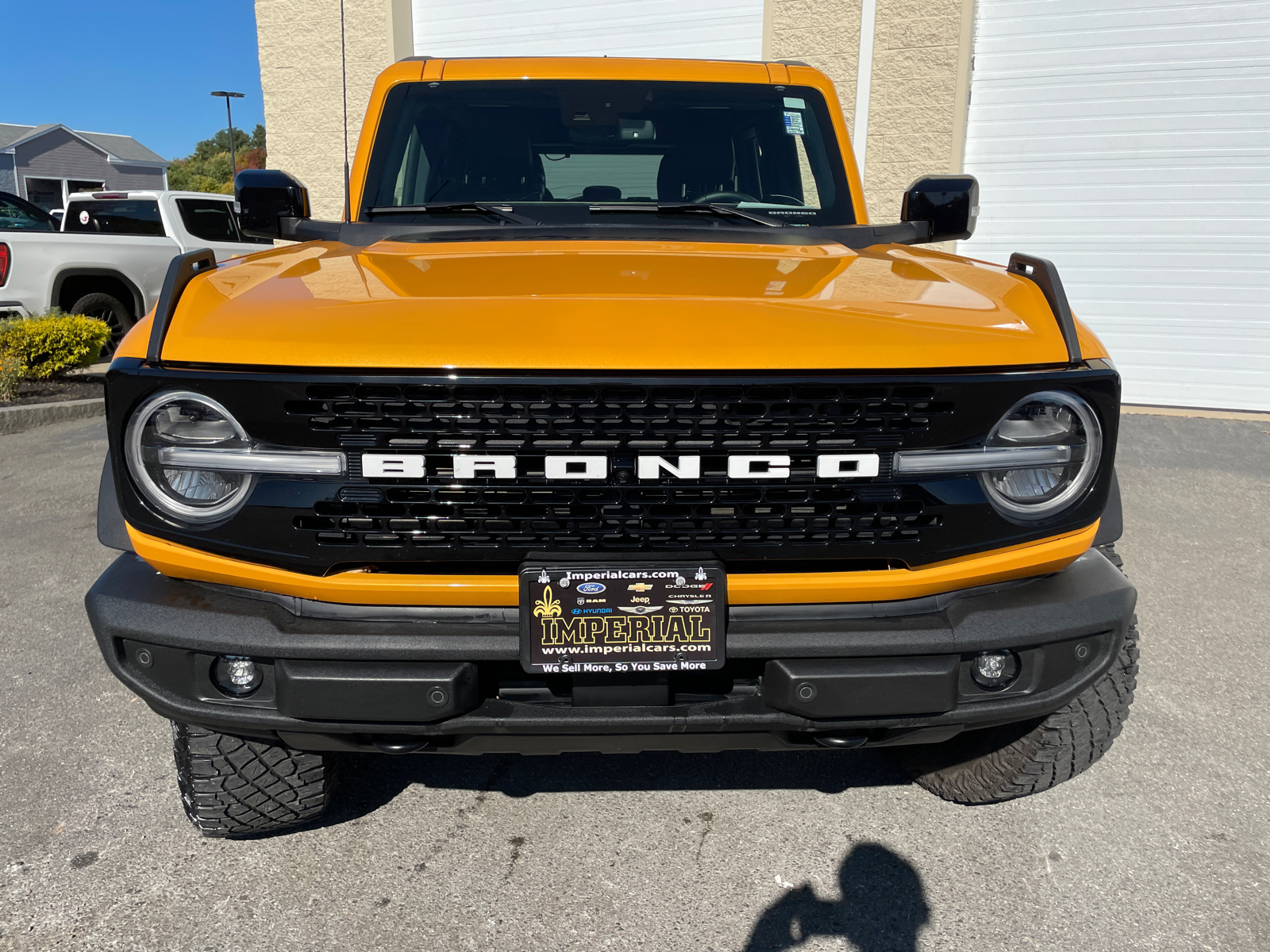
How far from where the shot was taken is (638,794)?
263 centimetres

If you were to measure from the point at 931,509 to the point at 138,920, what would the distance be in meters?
2.00

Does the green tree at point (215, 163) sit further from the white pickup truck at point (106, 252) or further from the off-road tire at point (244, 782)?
the off-road tire at point (244, 782)

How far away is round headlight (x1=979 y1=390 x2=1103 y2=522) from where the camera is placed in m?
1.92

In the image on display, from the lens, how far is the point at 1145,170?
8.17 meters

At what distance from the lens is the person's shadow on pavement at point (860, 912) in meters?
2.09

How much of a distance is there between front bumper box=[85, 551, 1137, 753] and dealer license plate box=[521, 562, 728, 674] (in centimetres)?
6

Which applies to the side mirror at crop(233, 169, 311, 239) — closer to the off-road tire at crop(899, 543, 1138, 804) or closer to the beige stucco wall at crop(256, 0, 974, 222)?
the off-road tire at crop(899, 543, 1138, 804)

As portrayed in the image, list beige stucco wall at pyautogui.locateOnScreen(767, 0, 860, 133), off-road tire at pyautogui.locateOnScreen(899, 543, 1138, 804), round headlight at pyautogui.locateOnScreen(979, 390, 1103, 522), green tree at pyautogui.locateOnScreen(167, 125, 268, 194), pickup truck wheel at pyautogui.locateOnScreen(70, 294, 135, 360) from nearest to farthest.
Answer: round headlight at pyautogui.locateOnScreen(979, 390, 1103, 522), off-road tire at pyautogui.locateOnScreen(899, 543, 1138, 804), beige stucco wall at pyautogui.locateOnScreen(767, 0, 860, 133), pickup truck wheel at pyautogui.locateOnScreen(70, 294, 135, 360), green tree at pyautogui.locateOnScreen(167, 125, 268, 194)

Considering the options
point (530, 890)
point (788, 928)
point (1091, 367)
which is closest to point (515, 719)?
point (530, 890)

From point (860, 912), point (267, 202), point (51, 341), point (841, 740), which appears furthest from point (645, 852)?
point (51, 341)

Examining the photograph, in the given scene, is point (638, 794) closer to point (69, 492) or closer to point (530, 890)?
point (530, 890)

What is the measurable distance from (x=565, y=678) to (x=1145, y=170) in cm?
838

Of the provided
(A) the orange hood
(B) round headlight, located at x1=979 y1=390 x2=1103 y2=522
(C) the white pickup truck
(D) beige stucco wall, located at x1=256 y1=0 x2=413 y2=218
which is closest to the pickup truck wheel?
(C) the white pickup truck

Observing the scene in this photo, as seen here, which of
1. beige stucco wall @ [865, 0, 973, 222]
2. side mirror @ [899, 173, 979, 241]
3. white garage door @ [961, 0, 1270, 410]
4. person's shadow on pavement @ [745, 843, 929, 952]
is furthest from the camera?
beige stucco wall @ [865, 0, 973, 222]
